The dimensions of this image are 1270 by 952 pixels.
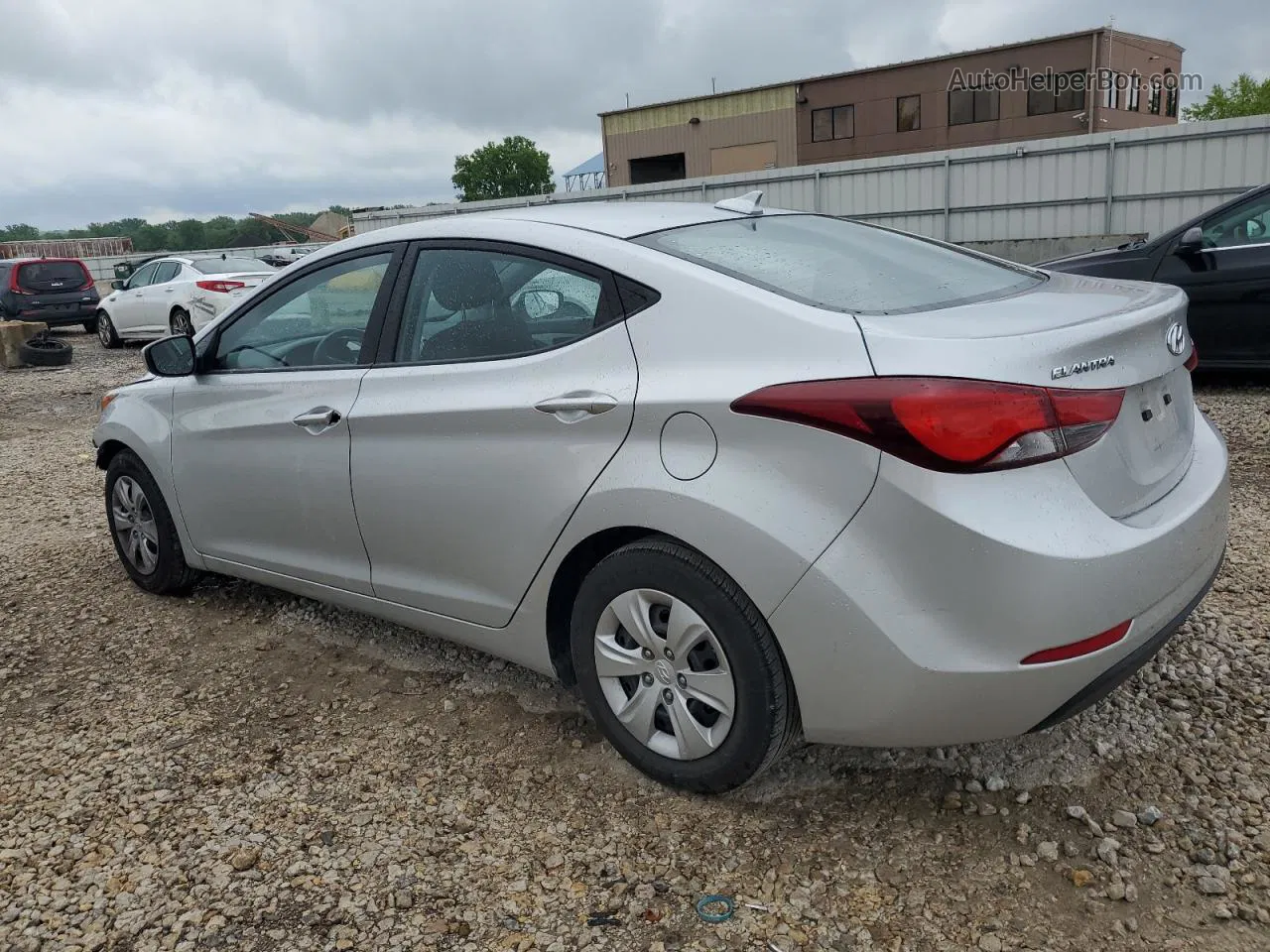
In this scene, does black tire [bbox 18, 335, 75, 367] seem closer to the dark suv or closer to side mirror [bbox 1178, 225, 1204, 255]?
the dark suv

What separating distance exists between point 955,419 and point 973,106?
41.2m

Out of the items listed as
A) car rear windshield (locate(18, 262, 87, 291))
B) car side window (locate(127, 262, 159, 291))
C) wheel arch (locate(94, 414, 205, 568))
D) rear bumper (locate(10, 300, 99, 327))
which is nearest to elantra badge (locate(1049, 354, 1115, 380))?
wheel arch (locate(94, 414, 205, 568))

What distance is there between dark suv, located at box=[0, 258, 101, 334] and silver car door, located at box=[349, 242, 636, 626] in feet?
66.2

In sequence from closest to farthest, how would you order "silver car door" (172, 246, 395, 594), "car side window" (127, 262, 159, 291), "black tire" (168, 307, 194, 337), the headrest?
the headrest, "silver car door" (172, 246, 395, 594), "black tire" (168, 307, 194, 337), "car side window" (127, 262, 159, 291)

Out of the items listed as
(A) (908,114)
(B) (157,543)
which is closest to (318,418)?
(B) (157,543)

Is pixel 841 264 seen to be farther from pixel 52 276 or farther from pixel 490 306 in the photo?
pixel 52 276

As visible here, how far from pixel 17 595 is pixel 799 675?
13.2 ft

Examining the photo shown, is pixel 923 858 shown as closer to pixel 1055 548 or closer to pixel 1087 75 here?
pixel 1055 548

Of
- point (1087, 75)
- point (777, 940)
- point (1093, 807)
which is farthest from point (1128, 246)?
point (1087, 75)

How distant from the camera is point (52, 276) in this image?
805 inches

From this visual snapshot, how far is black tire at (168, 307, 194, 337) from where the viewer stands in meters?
16.5

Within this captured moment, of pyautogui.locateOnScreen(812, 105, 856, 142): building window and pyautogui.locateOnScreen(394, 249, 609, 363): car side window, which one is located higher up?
pyautogui.locateOnScreen(812, 105, 856, 142): building window

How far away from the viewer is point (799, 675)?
2477 millimetres

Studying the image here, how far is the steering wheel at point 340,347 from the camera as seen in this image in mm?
3537
